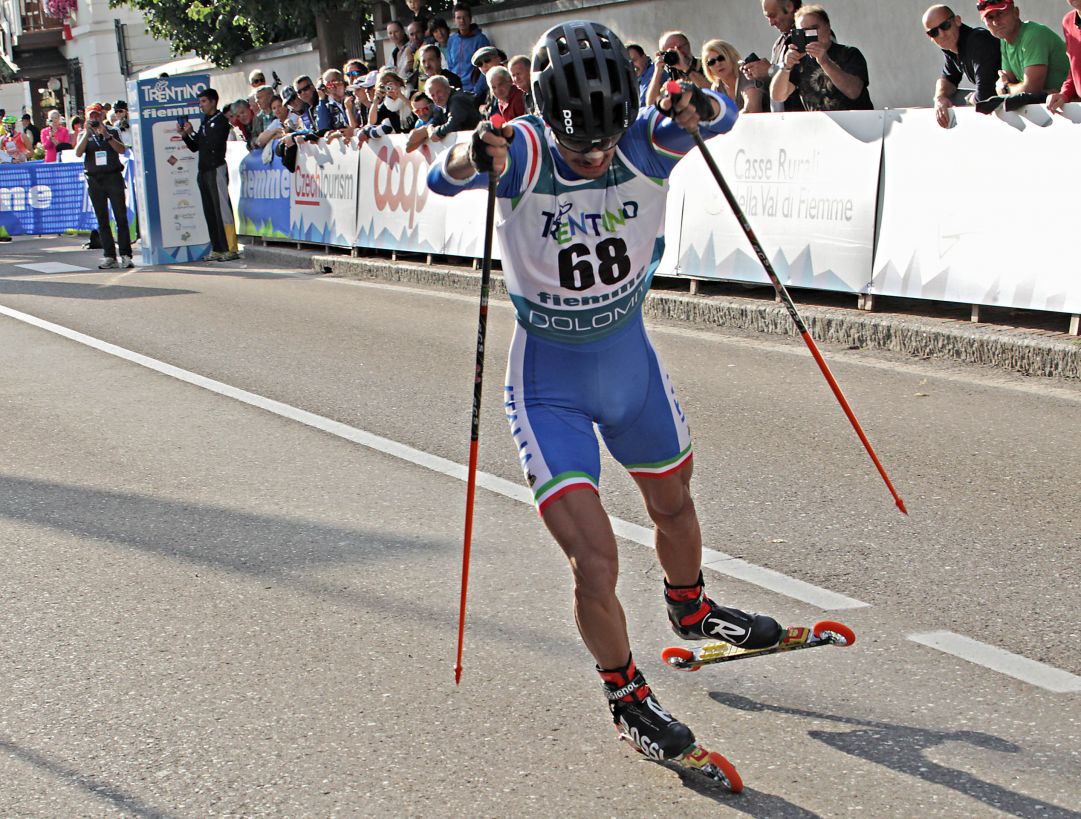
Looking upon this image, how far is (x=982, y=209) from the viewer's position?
30.7 ft

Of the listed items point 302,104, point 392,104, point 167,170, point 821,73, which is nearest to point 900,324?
point 821,73

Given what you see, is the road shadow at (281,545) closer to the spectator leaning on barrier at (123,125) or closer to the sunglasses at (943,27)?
the sunglasses at (943,27)

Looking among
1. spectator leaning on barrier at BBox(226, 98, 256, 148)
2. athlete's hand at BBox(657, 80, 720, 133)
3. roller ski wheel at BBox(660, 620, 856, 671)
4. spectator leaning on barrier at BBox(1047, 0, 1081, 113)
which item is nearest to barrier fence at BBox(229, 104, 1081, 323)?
spectator leaning on barrier at BBox(1047, 0, 1081, 113)

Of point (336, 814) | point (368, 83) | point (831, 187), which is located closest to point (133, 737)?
Result: point (336, 814)

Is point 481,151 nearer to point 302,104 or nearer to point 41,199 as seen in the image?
point 302,104

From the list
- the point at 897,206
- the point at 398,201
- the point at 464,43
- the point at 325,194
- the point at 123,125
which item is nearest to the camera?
the point at 897,206

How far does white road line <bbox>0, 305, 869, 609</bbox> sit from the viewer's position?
16.9 ft

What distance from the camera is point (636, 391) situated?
4148mm

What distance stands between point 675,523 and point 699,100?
1261 mm

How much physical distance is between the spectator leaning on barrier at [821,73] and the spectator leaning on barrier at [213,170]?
34.2ft

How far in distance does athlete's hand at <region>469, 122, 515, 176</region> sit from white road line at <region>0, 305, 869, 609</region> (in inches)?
84.7

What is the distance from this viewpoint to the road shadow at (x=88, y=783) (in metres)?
3.72

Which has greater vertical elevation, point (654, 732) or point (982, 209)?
point (982, 209)

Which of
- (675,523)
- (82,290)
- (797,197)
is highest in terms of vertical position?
(797,197)
